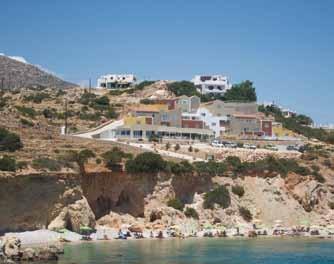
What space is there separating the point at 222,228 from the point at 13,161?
15704 mm

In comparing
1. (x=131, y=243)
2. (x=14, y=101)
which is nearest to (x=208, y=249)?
(x=131, y=243)

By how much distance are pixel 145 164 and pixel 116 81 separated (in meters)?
55.0

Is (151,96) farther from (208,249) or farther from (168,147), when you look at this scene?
(208,249)

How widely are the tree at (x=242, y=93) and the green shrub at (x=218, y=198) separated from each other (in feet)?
129

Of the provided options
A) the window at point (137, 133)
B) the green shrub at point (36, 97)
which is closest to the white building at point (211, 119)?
the window at point (137, 133)

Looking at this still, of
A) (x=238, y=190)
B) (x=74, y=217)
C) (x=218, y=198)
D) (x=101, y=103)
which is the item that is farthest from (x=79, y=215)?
(x=101, y=103)

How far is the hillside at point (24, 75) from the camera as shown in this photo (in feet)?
410

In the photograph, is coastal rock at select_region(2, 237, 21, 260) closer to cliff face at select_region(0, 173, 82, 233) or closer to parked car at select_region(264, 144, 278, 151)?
cliff face at select_region(0, 173, 82, 233)

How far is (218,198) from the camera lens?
54.2 meters

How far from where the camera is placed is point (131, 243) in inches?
1731

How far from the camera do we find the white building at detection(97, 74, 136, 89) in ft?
344

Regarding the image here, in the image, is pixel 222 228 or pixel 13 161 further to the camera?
pixel 222 228

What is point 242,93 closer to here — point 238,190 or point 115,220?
point 238,190

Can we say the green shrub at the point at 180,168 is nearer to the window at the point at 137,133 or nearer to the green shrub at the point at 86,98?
the window at the point at 137,133
